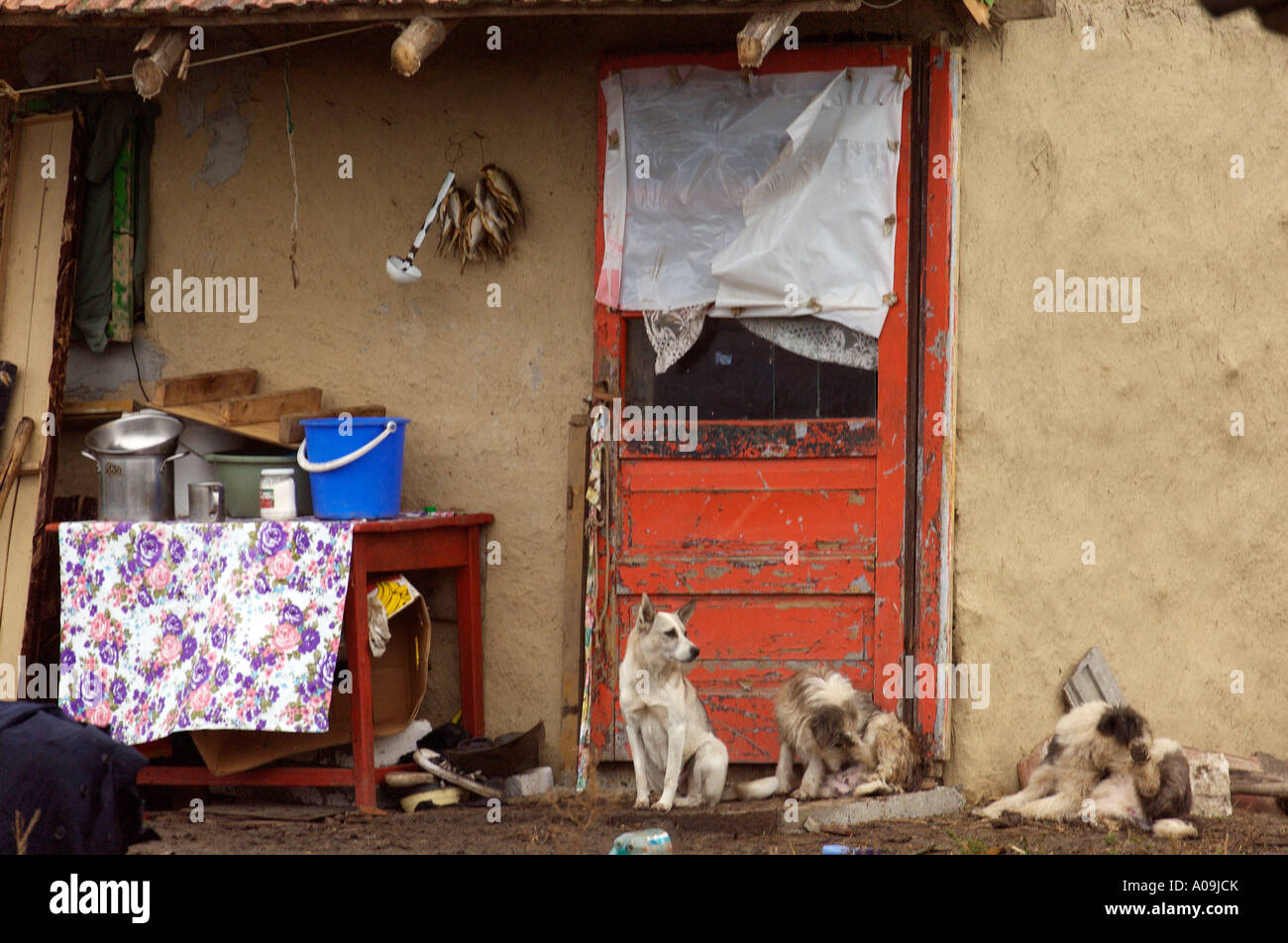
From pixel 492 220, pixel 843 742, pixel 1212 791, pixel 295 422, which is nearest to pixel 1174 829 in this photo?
pixel 1212 791

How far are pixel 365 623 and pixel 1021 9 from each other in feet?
12.6

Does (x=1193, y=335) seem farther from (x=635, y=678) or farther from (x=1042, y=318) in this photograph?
(x=635, y=678)

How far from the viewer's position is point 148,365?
6832mm

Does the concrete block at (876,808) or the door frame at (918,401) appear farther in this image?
the door frame at (918,401)

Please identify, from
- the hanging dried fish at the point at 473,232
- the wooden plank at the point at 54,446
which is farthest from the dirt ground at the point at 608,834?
the hanging dried fish at the point at 473,232

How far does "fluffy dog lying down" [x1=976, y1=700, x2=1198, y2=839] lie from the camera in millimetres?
5375

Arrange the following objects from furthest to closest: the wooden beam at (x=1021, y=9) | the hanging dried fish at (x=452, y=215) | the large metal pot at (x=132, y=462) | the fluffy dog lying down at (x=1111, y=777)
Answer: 1. the hanging dried fish at (x=452, y=215)
2. the large metal pot at (x=132, y=462)
3. the wooden beam at (x=1021, y=9)
4. the fluffy dog lying down at (x=1111, y=777)

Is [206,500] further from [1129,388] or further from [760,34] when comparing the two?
[1129,388]

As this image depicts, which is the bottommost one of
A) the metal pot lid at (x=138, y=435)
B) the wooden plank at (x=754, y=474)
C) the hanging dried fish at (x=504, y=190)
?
the wooden plank at (x=754, y=474)

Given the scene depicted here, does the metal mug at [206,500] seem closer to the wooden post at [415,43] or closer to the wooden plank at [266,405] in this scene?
the wooden plank at [266,405]

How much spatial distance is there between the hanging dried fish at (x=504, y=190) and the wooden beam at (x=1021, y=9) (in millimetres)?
2272

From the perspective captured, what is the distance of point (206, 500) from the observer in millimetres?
6027

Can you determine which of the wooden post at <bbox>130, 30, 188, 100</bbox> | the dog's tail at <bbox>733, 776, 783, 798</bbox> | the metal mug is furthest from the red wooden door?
the wooden post at <bbox>130, 30, 188, 100</bbox>

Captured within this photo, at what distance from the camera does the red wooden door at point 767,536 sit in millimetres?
6090
